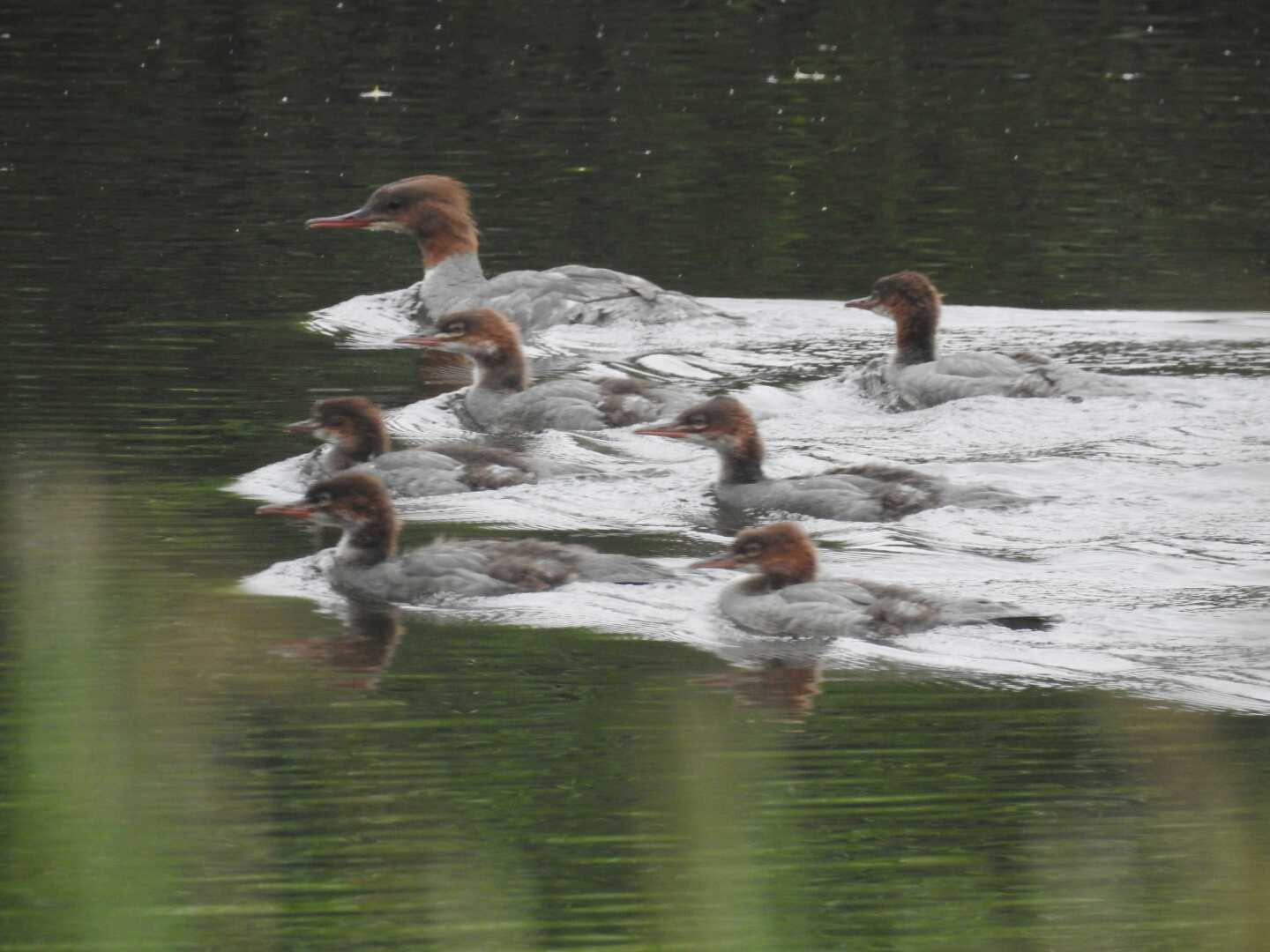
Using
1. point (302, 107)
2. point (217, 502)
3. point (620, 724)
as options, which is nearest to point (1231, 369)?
point (217, 502)

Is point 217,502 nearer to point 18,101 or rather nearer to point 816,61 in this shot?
point 18,101

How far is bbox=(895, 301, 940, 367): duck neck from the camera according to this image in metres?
12.1

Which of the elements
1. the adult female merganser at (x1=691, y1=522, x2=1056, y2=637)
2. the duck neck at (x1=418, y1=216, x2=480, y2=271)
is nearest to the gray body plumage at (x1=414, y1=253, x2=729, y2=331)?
the duck neck at (x1=418, y1=216, x2=480, y2=271)

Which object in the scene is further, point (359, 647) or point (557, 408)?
point (557, 408)

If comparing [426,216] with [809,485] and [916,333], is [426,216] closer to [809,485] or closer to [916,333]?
[916,333]

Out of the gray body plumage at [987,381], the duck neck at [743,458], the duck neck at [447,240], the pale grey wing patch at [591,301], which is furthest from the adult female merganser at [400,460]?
the duck neck at [447,240]

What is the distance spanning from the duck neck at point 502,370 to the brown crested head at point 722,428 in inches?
68.7

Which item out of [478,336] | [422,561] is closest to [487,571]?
[422,561]

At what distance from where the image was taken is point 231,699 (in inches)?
280

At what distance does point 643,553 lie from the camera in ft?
29.9

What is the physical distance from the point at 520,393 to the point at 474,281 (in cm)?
311

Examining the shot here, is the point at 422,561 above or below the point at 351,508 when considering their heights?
below

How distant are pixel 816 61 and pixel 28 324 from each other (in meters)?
12.2

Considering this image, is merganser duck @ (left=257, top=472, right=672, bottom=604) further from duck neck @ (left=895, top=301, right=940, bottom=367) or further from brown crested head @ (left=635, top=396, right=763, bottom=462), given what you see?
duck neck @ (left=895, top=301, right=940, bottom=367)
